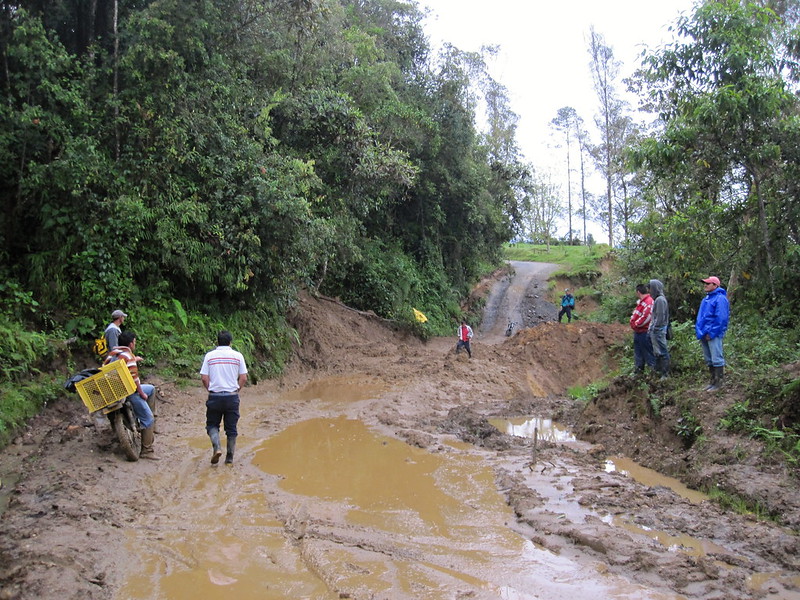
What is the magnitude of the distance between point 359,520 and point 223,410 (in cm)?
251

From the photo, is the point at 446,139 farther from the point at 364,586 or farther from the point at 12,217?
the point at 364,586

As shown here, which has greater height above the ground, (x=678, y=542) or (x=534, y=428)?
(x=678, y=542)

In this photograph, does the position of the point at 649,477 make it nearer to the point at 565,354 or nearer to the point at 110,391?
the point at 110,391

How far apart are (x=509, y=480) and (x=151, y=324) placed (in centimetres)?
779

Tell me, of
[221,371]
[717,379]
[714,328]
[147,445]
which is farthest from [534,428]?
[147,445]

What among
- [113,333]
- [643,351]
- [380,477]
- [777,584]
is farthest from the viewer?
[643,351]

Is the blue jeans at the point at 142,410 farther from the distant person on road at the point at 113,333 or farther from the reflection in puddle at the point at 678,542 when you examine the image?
the reflection in puddle at the point at 678,542

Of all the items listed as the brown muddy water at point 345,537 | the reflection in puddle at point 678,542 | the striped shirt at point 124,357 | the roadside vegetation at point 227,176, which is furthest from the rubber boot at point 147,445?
the reflection in puddle at point 678,542

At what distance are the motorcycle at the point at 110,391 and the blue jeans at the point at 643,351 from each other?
24.5 feet

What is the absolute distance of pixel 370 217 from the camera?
24.0 metres

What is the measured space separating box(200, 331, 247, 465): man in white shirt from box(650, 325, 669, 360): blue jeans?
20.2 ft

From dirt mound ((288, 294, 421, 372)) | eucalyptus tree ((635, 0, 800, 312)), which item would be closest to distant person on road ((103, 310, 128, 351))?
dirt mound ((288, 294, 421, 372))

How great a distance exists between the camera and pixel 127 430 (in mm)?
6938

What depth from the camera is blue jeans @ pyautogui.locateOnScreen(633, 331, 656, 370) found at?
363 inches
